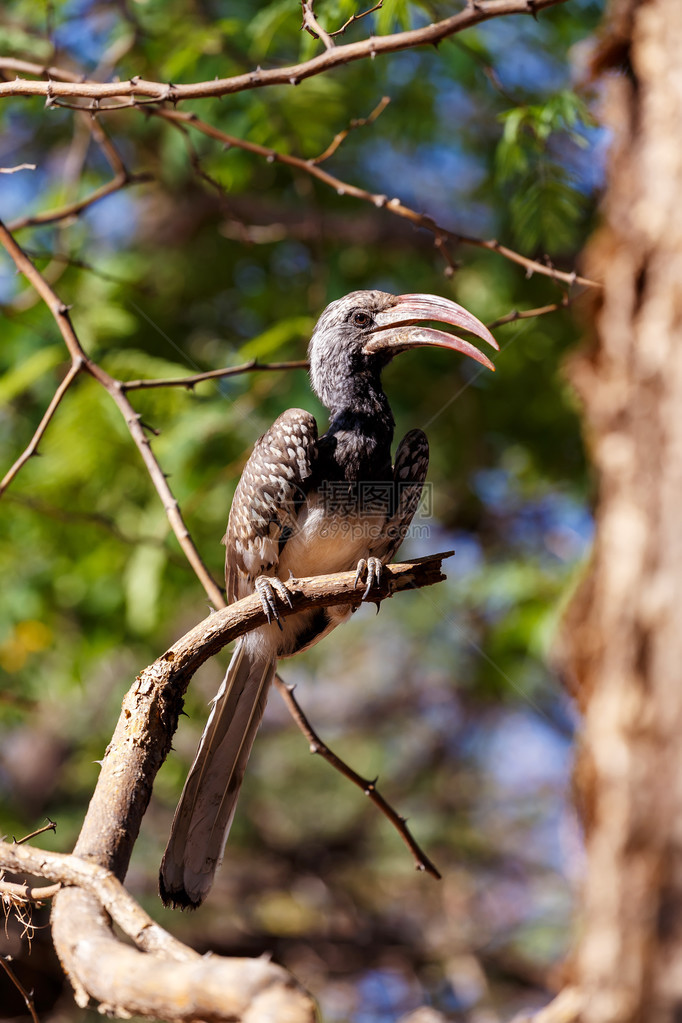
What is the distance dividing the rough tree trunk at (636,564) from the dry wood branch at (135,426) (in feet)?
3.66

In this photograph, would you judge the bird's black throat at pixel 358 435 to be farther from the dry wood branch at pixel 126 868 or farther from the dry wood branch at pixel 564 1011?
the dry wood branch at pixel 564 1011

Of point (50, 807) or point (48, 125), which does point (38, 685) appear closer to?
point (50, 807)

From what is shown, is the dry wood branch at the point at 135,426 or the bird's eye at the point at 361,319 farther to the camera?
the bird's eye at the point at 361,319

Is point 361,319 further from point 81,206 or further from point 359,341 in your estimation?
point 81,206

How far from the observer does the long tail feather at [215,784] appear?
2512 mm

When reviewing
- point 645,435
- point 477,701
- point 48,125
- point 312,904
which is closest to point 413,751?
point 477,701

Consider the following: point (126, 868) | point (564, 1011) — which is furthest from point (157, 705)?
point (564, 1011)

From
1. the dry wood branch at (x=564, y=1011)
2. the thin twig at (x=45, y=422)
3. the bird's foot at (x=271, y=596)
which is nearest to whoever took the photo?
the dry wood branch at (x=564, y=1011)

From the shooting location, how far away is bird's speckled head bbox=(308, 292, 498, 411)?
3.01 meters

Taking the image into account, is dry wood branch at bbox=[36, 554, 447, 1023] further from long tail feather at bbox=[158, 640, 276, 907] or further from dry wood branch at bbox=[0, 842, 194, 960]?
long tail feather at bbox=[158, 640, 276, 907]

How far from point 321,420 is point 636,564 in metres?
2.74

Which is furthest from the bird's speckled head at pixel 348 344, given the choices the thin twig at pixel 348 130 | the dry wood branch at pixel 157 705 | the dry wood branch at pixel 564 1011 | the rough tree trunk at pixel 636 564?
the dry wood branch at pixel 564 1011

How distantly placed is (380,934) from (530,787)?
2718 millimetres

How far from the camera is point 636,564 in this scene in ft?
5.29
